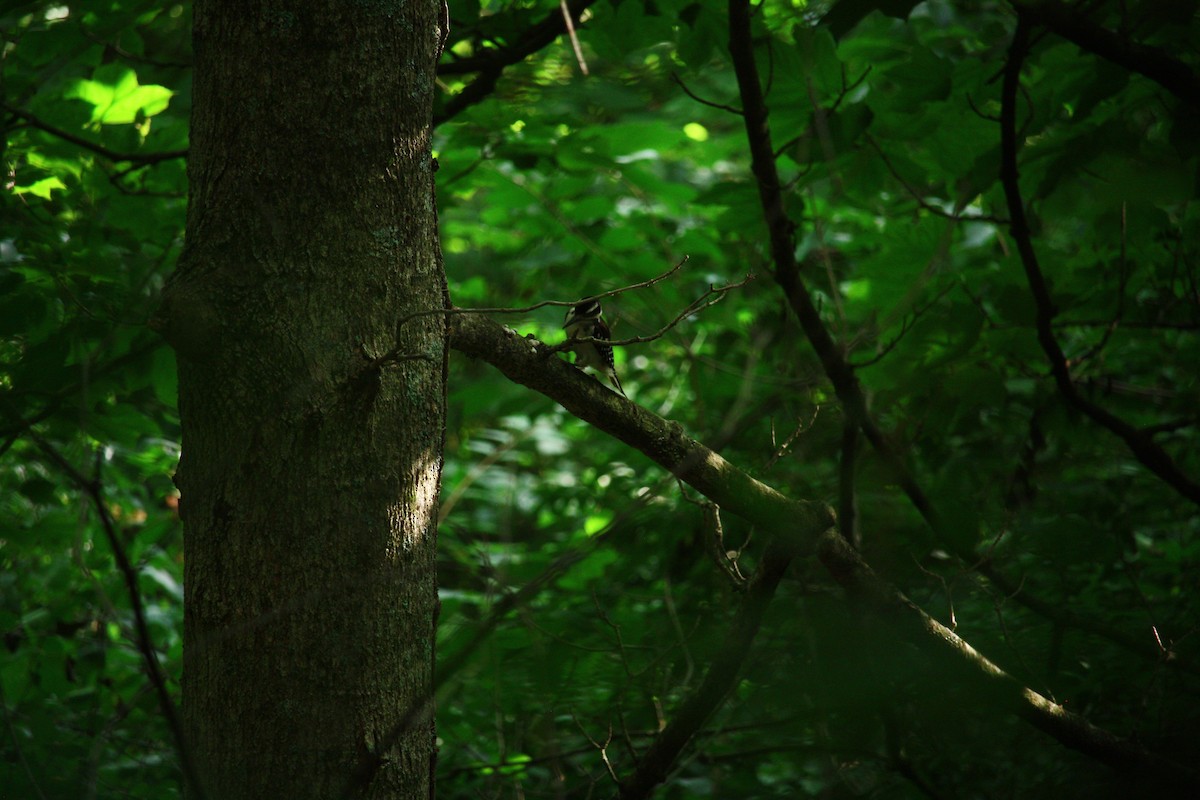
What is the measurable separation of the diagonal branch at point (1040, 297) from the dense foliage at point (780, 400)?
0.02 metres

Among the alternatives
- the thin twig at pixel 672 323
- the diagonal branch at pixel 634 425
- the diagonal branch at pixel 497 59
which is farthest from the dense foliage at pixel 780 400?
the thin twig at pixel 672 323

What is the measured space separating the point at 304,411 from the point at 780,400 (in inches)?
85.1

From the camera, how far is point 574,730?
3.19 meters

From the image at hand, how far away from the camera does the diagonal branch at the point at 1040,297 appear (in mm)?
2365

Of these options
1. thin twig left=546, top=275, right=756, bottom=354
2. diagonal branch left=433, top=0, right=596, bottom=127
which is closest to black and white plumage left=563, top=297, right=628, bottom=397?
thin twig left=546, top=275, right=756, bottom=354

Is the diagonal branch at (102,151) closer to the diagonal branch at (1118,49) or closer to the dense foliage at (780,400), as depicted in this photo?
the dense foliage at (780,400)

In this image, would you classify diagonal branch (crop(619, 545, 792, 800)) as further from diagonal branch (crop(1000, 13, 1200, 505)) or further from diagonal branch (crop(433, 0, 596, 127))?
diagonal branch (crop(433, 0, 596, 127))

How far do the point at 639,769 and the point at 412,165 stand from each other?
1418 mm

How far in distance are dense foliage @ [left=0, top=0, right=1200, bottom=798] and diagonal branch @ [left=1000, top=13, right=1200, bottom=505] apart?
2cm

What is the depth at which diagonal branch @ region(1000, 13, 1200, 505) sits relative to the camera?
2.37 meters

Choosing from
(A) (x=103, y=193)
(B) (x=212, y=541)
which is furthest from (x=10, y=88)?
(B) (x=212, y=541)

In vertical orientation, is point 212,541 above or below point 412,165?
below

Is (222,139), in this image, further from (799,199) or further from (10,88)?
(799,199)

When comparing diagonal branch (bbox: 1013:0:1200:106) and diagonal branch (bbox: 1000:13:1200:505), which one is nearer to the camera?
diagonal branch (bbox: 1013:0:1200:106)
